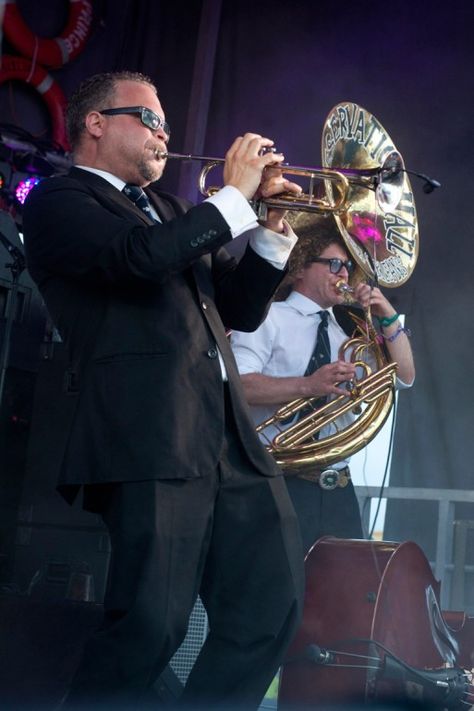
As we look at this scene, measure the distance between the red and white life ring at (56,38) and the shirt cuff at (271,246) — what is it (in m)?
3.76

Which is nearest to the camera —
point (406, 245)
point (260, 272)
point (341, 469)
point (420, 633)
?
point (260, 272)

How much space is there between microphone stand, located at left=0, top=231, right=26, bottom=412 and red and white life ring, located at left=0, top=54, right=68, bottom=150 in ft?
5.27

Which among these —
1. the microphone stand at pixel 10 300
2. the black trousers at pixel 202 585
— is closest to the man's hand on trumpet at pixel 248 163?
the black trousers at pixel 202 585

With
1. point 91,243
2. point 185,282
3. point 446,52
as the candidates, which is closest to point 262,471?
point 185,282

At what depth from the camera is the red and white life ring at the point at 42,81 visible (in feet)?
19.9

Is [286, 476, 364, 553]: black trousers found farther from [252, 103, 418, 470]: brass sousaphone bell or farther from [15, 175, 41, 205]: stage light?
[15, 175, 41, 205]: stage light

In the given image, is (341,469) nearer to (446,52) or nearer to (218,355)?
(218,355)

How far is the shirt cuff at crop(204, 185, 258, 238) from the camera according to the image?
2.56 m

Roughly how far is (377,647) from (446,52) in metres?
3.22

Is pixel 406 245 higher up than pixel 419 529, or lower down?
higher up

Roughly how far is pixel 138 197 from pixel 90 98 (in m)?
0.35

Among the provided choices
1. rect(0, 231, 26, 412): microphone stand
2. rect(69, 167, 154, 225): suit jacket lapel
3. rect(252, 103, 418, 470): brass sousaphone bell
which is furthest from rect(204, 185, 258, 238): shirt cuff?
rect(0, 231, 26, 412): microphone stand

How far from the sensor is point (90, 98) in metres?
3.00

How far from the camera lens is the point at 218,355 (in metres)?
2.66
